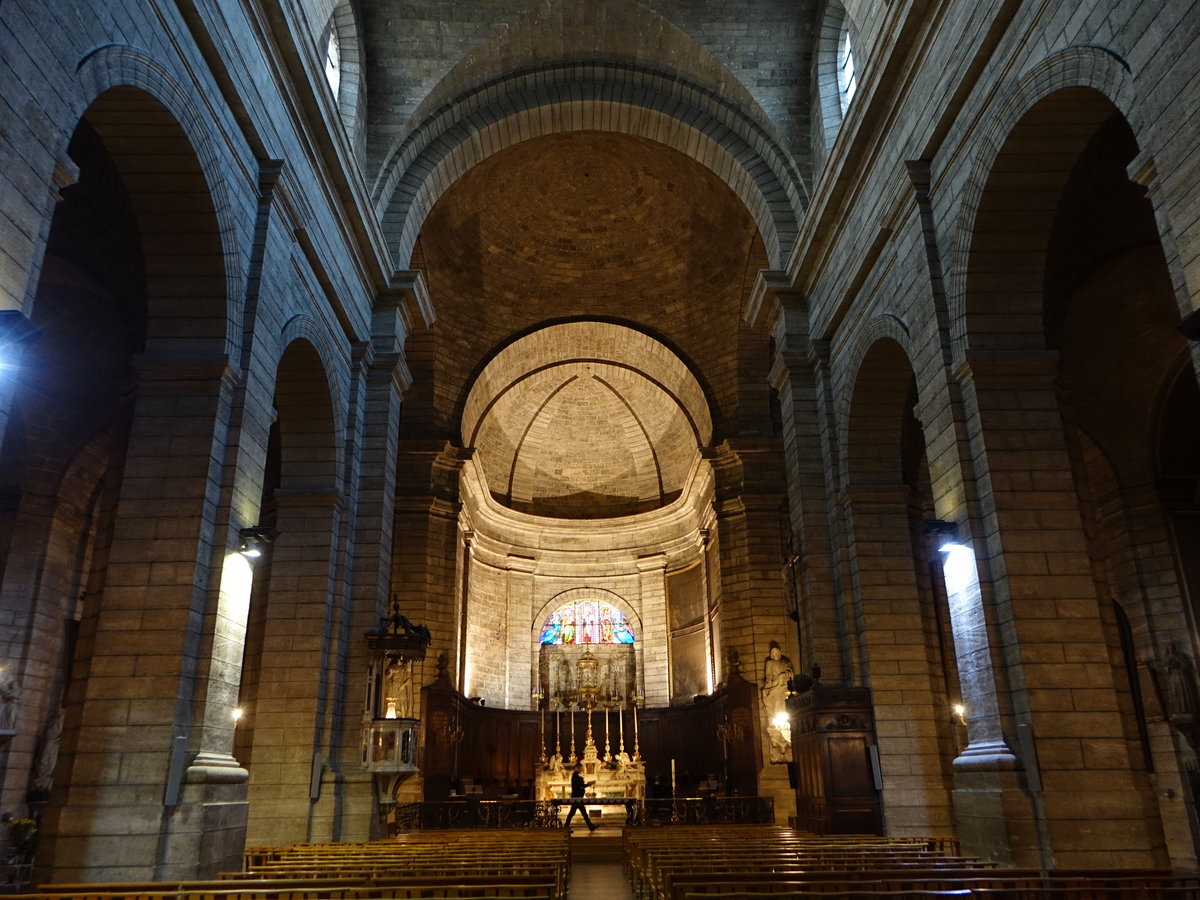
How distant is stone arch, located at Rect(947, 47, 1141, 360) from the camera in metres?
8.88

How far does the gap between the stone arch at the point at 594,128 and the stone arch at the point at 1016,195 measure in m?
6.07

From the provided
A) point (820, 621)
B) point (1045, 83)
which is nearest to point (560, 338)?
point (820, 621)

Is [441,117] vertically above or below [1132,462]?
above

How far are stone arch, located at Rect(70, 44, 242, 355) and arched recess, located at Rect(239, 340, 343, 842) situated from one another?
284 cm

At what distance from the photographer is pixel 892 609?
13461 millimetres

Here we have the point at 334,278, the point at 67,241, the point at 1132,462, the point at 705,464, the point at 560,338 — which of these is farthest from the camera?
the point at 560,338

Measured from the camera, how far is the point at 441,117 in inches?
660

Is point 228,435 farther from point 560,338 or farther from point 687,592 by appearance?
point 687,592

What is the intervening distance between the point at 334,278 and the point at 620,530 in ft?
57.2

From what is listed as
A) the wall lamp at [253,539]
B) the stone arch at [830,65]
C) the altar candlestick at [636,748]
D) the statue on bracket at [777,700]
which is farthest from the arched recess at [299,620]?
the altar candlestick at [636,748]

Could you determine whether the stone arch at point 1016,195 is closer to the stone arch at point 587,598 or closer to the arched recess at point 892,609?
the arched recess at point 892,609

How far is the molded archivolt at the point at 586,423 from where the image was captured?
25.9m

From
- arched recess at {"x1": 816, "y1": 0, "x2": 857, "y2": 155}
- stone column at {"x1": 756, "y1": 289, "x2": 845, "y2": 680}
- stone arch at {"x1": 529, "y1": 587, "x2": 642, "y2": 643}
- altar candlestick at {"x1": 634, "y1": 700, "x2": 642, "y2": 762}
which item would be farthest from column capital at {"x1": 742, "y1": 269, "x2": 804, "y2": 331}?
stone arch at {"x1": 529, "y1": 587, "x2": 642, "y2": 643}

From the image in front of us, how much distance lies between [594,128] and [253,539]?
12.0 meters
